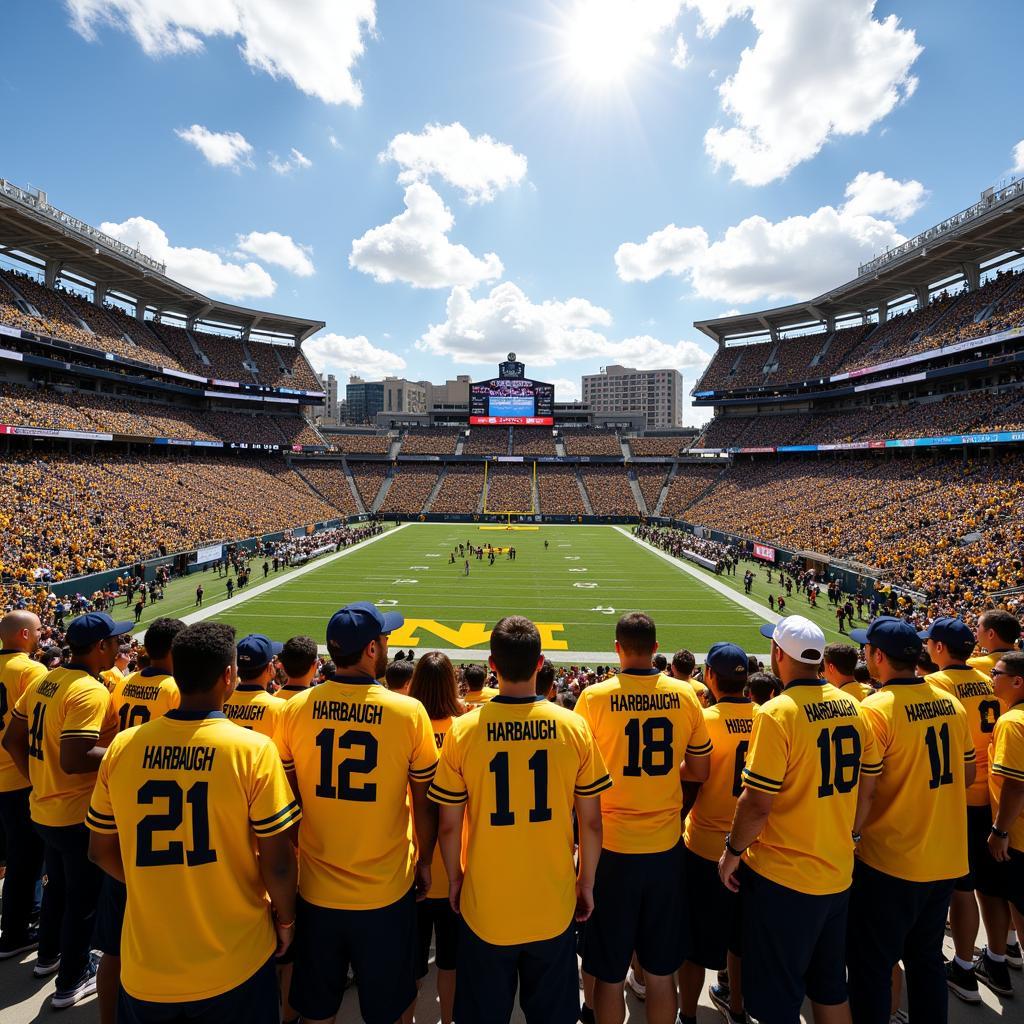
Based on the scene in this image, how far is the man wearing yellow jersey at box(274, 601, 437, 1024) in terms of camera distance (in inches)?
106

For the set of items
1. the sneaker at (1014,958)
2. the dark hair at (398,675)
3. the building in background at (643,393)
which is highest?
the building in background at (643,393)

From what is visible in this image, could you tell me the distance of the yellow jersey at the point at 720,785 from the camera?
11.8 feet

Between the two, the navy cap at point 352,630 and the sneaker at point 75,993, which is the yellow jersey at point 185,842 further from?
the sneaker at point 75,993

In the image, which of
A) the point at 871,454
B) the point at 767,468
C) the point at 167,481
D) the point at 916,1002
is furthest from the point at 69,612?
the point at 767,468

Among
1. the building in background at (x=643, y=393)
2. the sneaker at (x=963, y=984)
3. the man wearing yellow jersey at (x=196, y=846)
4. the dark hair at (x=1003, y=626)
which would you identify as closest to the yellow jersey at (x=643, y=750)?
the man wearing yellow jersey at (x=196, y=846)

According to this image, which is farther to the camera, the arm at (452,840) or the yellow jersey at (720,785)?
the yellow jersey at (720,785)

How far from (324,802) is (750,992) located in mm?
2668

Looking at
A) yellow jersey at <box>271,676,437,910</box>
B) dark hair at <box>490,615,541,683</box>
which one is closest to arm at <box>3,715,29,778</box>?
yellow jersey at <box>271,676,437,910</box>

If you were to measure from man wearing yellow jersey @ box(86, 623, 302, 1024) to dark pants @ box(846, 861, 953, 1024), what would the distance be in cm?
343

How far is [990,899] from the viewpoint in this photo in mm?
4109

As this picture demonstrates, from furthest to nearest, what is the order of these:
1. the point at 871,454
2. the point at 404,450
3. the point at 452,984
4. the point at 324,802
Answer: the point at 404,450
the point at 871,454
the point at 452,984
the point at 324,802

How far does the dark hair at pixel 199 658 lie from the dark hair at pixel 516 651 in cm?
121

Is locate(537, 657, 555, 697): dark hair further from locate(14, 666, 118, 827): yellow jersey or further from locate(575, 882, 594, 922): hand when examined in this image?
locate(14, 666, 118, 827): yellow jersey

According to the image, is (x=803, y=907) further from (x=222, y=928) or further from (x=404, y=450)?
(x=404, y=450)
